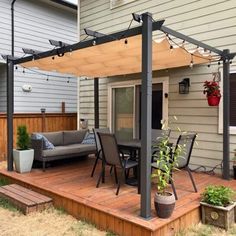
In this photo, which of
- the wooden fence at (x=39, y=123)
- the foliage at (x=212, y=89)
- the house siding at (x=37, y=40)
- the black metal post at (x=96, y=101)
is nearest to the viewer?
the foliage at (x=212, y=89)

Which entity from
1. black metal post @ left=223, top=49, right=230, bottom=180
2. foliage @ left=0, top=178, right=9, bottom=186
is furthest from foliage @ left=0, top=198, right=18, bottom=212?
black metal post @ left=223, top=49, right=230, bottom=180

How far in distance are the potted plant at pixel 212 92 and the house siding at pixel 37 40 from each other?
251 inches

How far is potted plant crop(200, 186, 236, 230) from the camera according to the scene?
3.71 metres

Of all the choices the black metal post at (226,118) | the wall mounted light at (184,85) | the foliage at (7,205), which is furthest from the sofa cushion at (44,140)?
the black metal post at (226,118)

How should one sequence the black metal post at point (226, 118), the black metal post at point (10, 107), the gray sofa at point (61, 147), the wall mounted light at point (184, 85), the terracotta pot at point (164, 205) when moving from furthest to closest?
the wall mounted light at point (184, 85) < the gray sofa at point (61, 147) < the black metal post at point (10, 107) < the black metal post at point (226, 118) < the terracotta pot at point (164, 205)

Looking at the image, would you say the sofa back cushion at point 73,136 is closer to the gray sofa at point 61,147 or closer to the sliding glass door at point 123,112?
the gray sofa at point 61,147

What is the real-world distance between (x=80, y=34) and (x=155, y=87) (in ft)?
11.3

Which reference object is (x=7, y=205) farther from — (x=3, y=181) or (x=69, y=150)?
(x=69, y=150)

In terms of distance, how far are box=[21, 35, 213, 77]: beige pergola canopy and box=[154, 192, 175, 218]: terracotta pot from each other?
2.15 meters

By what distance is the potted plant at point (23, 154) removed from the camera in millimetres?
5707

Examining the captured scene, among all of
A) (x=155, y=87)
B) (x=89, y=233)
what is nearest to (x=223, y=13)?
(x=155, y=87)

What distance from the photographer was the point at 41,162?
634cm

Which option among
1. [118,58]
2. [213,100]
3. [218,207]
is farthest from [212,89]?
[218,207]

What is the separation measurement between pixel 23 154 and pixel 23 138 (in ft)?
1.13
